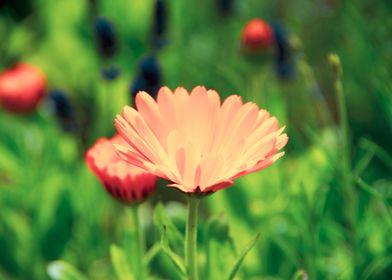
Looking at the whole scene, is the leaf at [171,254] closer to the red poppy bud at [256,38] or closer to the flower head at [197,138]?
the flower head at [197,138]

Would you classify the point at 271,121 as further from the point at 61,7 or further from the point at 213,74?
the point at 61,7

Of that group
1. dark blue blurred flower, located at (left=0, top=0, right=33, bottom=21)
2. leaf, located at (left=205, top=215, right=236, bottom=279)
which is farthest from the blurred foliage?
dark blue blurred flower, located at (left=0, top=0, right=33, bottom=21)

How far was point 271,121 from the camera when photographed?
0.52m

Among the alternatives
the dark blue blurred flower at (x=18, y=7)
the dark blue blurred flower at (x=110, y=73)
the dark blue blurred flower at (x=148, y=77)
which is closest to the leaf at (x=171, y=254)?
the dark blue blurred flower at (x=148, y=77)

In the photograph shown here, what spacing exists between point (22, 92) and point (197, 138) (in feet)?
2.38

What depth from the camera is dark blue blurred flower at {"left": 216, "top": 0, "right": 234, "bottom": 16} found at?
1.24 meters

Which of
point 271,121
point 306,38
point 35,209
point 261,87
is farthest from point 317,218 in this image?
point 306,38

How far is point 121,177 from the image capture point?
0.62 metres

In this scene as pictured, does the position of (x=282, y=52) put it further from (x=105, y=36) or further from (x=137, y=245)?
(x=137, y=245)

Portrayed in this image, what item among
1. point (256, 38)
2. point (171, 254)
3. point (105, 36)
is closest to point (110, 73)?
point (105, 36)

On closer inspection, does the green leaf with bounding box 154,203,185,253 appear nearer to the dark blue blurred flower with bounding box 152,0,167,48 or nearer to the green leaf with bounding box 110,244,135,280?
the green leaf with bounding box 110,244,135,280

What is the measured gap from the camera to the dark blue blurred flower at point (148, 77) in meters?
0.89

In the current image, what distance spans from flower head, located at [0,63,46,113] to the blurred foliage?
1.6 inches

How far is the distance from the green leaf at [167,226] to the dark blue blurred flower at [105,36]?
0.38 metres
